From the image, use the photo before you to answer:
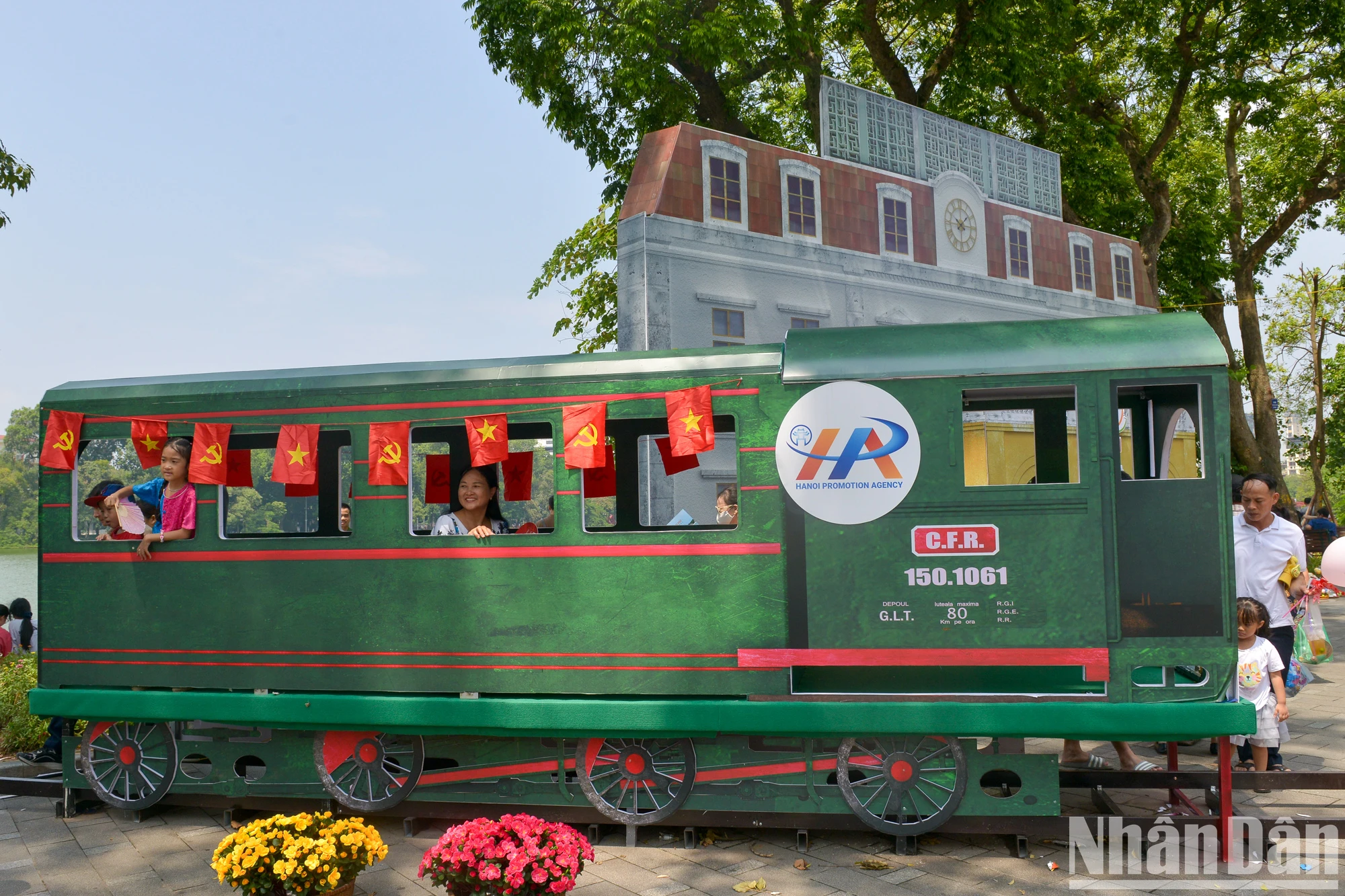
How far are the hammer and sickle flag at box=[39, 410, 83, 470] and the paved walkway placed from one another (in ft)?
8.67

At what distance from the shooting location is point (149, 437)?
7402mm

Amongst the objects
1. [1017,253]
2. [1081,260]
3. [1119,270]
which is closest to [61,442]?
[1017,253]

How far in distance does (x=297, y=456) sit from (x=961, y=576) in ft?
14.7

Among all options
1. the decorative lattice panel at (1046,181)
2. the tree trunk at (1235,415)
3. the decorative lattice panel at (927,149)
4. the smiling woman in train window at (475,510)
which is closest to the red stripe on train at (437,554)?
the smiling woman in train window at (475,510)

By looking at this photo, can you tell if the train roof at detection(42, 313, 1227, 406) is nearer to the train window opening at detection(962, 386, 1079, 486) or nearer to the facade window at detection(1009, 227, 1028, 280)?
the train window opening at detection(962, 386, 1079, 486)

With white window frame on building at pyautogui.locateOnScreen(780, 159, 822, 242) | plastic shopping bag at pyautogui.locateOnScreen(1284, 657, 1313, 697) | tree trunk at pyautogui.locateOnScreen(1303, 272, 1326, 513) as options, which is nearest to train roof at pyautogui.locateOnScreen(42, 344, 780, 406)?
plastic shopping bag at pyautogui.locateOnScreen(1284, 657, 1313, 697)

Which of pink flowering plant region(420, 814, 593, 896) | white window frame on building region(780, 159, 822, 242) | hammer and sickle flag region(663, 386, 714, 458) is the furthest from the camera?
white window frame on building region(780, 159, 822, 242)

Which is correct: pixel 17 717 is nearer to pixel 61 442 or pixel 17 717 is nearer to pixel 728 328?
pixel 61 442

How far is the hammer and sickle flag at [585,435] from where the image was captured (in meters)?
6.59

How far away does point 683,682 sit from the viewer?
6.52 metres

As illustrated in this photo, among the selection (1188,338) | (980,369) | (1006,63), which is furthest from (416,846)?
(1006,63)

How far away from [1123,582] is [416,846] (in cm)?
483

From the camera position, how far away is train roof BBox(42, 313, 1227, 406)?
6.16 meters

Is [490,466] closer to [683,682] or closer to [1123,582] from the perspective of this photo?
[683,682]
